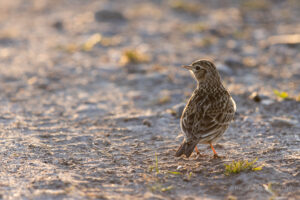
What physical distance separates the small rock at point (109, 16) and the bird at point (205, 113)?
8.78 m

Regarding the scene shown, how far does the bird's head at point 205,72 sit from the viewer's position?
6.88 meters

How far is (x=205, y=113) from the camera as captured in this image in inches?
244

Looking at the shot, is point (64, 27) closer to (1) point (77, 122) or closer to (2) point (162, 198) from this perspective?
(1) point (77, 122)

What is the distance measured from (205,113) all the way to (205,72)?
972mm

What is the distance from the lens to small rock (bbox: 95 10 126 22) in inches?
604

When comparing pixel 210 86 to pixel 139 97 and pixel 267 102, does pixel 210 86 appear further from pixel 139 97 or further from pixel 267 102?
pixel 139 97

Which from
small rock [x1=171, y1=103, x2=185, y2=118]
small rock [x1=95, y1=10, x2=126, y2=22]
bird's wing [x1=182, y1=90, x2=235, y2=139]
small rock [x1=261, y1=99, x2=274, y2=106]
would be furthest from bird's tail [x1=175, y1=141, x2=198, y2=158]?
small rock [x1=95, y1=10, x2=126, y2=22]

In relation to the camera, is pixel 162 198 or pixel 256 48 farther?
pixel 256 48

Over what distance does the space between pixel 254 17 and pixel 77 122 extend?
904 centimetres

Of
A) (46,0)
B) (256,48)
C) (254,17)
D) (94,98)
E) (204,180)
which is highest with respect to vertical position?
(46,0)

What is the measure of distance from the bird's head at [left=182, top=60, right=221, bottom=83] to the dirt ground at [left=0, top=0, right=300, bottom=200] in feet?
3.33

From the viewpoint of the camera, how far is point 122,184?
5.38 meters

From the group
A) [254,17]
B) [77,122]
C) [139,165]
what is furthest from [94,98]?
[254,17]

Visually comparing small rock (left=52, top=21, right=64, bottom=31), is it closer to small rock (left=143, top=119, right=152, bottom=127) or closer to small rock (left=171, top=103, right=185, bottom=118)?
small rock (left=171, top=103, right=185, bottom=118)
